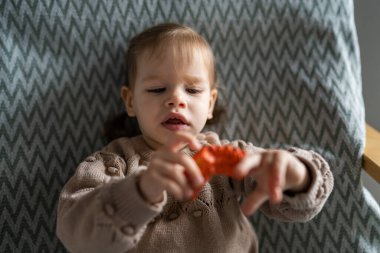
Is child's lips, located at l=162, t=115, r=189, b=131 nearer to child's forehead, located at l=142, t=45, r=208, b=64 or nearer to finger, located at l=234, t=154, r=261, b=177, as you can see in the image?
child's forehead, located at l=142, t=45, r=208, b=64

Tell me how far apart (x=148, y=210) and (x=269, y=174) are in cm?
18

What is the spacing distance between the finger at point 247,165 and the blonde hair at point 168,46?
0.28 m

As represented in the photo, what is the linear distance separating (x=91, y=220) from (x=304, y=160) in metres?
0.36

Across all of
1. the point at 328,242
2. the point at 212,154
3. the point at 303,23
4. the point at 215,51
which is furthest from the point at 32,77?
the point at 328,242

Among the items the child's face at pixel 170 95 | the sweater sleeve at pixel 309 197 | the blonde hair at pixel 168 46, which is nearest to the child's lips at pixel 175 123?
the child's face at pixel 170 95

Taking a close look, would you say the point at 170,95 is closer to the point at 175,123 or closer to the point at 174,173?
the point at 175,123

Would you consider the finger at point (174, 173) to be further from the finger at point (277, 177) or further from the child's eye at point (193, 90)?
the child's eye at point (193, 90)

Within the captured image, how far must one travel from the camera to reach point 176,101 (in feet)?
2.60

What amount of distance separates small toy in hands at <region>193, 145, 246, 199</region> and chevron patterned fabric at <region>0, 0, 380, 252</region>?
384mm

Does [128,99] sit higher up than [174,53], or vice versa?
[174,53]

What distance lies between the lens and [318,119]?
976 mm

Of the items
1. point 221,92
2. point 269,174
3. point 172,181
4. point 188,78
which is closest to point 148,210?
point 172,181

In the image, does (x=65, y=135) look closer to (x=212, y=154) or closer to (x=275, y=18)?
(x=212, y=154)

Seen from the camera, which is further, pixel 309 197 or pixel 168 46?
pixel 168 46
